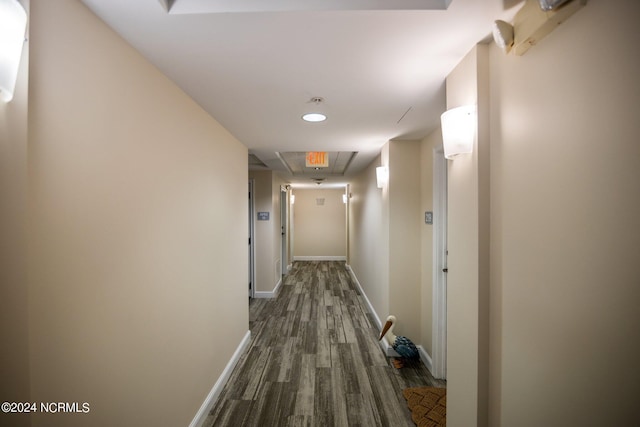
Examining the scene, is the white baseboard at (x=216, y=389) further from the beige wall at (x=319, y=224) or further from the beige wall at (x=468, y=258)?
the beige wall at (x=319, y=224)

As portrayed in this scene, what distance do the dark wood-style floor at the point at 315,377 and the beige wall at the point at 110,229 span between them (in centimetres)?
58

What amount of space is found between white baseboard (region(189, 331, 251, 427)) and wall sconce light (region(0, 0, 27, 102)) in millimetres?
2197

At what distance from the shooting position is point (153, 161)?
146 cm

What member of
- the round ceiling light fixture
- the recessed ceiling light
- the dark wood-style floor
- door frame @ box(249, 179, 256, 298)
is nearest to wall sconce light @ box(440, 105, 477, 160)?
the round ceiling light fixture

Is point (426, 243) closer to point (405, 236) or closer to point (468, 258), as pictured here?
point (405, 236)

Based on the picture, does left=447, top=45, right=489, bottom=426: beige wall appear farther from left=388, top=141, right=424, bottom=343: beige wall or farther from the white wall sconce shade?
left=388, top=141, right=424, bottom=343: beige wall

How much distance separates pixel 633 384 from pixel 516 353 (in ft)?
1.31

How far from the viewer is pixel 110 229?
1.14 meters

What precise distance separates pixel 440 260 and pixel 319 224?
6678 mm

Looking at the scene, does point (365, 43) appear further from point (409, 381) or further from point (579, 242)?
point (409, 381)

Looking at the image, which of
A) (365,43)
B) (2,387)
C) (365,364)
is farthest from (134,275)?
(365,364)

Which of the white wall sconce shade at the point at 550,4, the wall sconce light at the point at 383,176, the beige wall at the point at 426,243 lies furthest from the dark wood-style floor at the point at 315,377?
the white wall sconce shade at the point at 550,4

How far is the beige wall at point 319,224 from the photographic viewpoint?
362 inches

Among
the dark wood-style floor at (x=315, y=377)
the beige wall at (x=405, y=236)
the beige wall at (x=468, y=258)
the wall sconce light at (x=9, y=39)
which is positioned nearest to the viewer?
the wall sconce light at (x=9, y=39)
